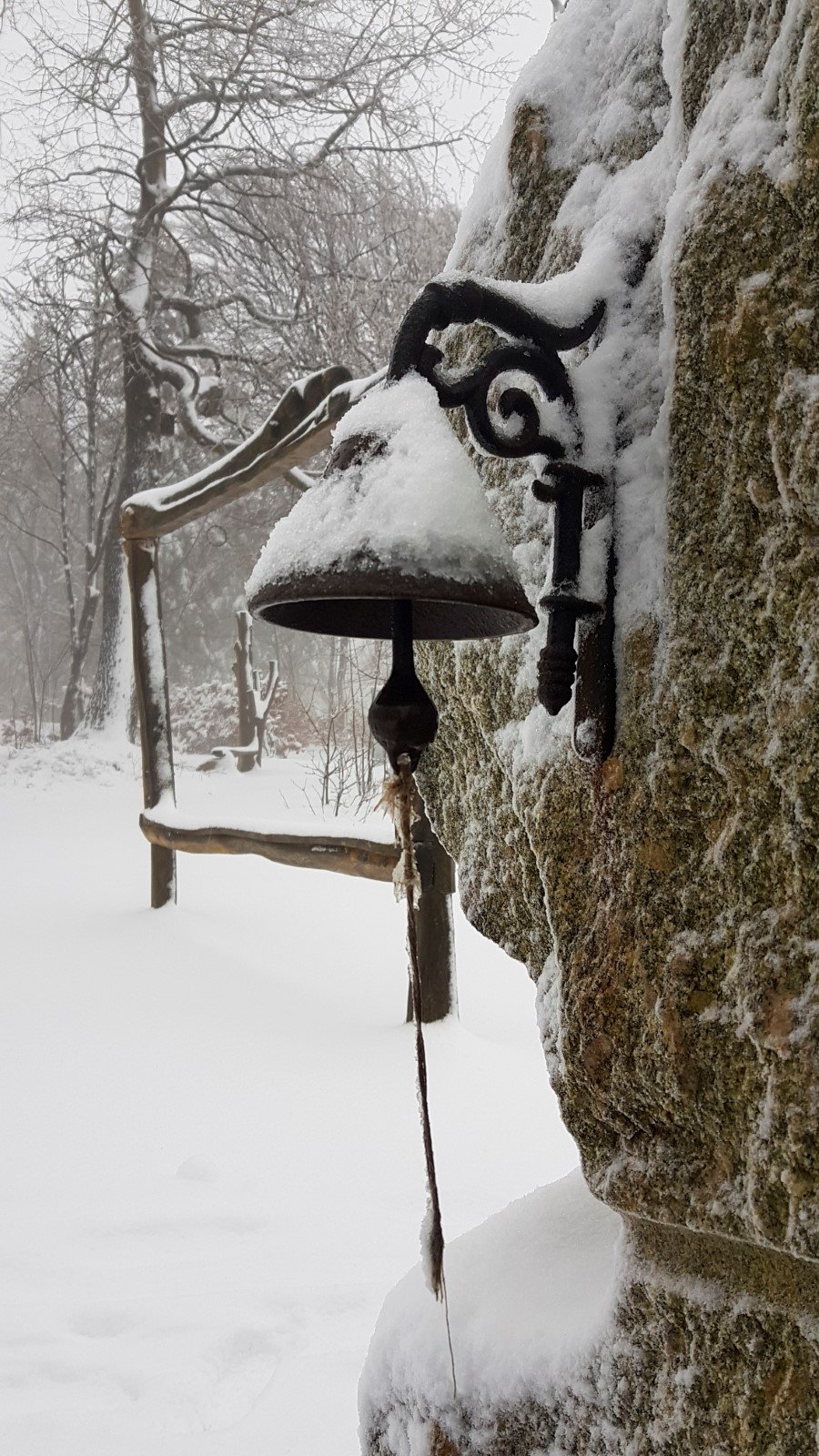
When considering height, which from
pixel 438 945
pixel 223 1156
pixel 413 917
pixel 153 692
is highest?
pixel 413 917

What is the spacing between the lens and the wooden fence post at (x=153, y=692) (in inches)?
240

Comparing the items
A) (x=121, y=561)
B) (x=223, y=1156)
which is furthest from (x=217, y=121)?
(x=223, y=1156)

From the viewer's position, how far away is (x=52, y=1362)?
7.54ft

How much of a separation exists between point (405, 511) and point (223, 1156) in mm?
2979

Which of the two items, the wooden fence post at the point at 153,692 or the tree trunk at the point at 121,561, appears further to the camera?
the tree trunk at the point at 121,561

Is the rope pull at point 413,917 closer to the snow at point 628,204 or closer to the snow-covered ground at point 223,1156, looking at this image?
the snow at point 628,204

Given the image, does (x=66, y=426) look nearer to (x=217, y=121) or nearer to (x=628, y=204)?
(x=217, y=121)

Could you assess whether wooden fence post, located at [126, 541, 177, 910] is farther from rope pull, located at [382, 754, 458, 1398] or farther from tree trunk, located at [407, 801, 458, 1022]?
rope pull, located at [382, 754, 458, 1398]

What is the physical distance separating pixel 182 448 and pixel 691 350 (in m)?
17.3

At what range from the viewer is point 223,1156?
3.31m

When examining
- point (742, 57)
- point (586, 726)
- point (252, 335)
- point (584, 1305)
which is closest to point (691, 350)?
point (742, 57)

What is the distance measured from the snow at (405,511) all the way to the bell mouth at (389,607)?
0.04 feet

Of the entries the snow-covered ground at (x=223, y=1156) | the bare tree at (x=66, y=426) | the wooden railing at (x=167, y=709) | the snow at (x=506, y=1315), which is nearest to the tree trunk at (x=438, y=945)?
the wooden railing at (x=167, y=709)

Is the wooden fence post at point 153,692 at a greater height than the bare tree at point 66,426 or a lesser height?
lesser
